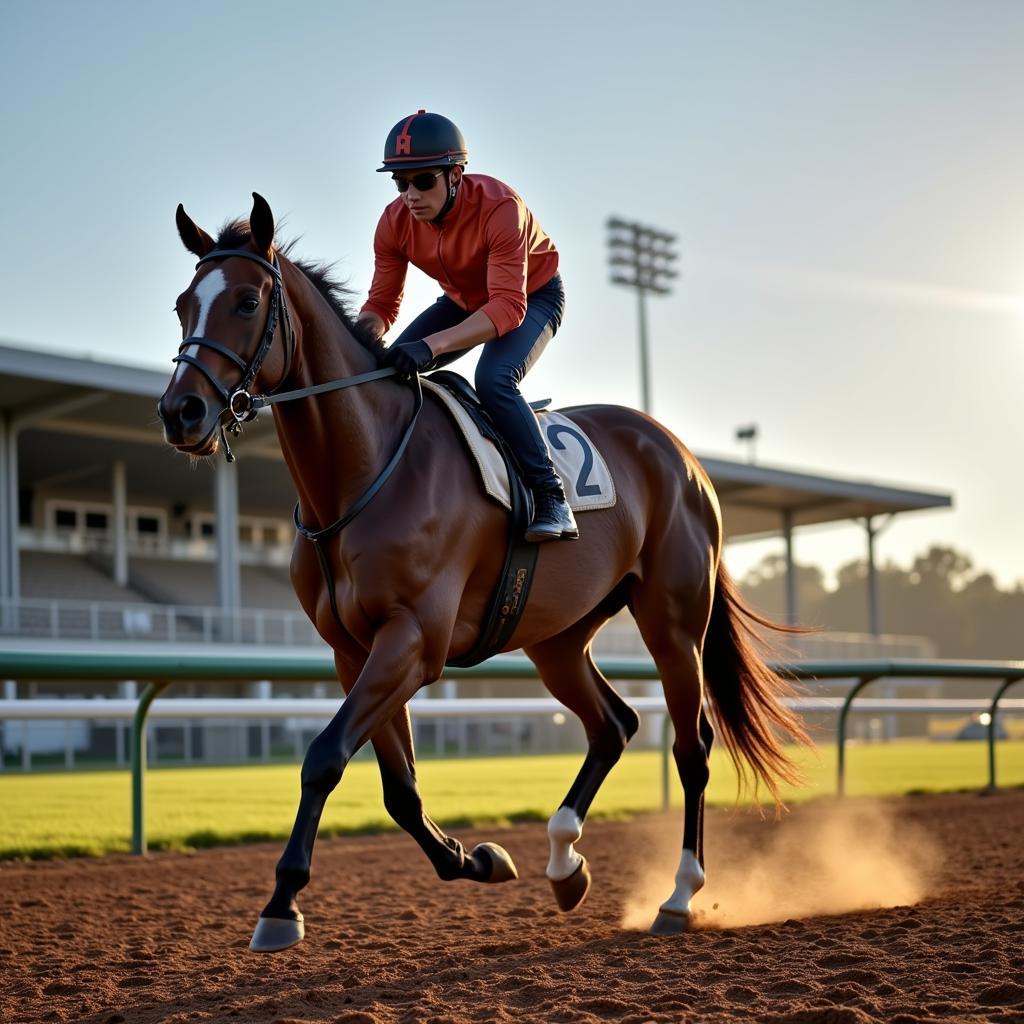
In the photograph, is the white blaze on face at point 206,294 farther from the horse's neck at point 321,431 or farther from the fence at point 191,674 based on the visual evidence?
the fence at point 191,674

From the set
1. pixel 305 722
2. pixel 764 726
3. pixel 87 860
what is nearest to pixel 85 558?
pixel 305 722

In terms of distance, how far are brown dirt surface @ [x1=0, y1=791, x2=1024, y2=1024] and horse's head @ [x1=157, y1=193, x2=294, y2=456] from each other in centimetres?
150

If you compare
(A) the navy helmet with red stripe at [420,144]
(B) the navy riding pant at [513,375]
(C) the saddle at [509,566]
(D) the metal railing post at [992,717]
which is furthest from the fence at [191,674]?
(D) the metal railing post at [992,717]

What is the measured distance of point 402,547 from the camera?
375cm

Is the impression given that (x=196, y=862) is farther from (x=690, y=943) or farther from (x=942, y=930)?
(x=942, y=930)

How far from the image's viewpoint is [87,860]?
656 centimetres

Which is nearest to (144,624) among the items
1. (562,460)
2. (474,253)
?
(562,460)

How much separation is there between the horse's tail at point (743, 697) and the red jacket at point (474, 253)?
1.75 m

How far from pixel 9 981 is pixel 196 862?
9.54 feet

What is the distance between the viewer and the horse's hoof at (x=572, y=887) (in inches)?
182

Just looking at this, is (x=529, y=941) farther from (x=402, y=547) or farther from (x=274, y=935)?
(x=402, y=547)

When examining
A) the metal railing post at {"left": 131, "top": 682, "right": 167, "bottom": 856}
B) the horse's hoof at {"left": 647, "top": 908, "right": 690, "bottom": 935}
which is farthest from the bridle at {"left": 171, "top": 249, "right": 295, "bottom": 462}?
the metal railing post at {"left": 131, "top": 682, "right": 167, "bottom": 856}

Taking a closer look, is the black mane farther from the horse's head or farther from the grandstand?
the grandstand

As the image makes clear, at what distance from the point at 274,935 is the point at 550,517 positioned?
161 cm
